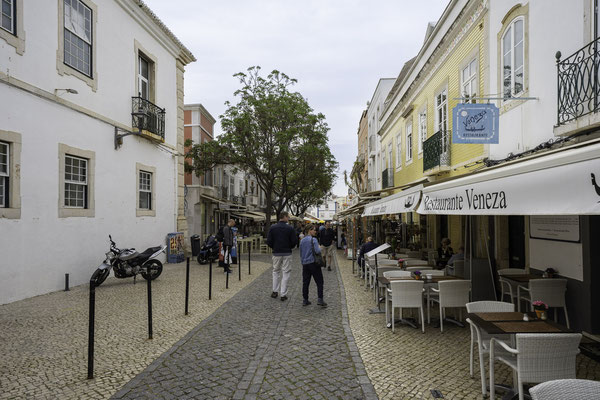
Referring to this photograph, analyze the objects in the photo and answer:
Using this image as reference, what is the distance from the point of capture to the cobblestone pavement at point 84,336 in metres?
4.26

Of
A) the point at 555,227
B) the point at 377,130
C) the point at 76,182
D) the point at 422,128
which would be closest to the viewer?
the point at 555,227

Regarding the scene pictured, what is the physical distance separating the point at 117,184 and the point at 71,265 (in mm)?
3089

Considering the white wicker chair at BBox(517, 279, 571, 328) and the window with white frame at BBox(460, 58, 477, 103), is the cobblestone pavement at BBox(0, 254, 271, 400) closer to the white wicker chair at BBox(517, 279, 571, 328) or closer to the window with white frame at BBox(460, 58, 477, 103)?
the white wicker chair at BBox(517, 279, 571, 328)

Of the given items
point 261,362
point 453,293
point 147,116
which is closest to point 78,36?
point 147,116

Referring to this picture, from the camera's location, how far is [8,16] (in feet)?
27.5

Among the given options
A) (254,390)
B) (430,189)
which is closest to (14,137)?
(254,390)

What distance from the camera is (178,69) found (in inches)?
677

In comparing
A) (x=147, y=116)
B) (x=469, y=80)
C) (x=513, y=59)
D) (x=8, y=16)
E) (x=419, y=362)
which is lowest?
(x=419, y=362)

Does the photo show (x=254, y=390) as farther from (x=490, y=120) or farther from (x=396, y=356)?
(x=490, y=120)

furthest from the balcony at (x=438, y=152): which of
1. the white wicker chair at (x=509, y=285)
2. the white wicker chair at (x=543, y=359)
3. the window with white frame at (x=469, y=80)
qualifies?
the white wicker chair at (x=543, y=359)

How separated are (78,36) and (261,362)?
9.99 metres

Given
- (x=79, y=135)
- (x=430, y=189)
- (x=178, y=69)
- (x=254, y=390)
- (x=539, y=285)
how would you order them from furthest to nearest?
(x=178, y=69) → (x=79, y=135) → (x=539, y=285) → (x=430, y=189) → (x=254, y=390)

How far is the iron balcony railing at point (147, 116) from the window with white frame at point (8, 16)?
4891 millimetres

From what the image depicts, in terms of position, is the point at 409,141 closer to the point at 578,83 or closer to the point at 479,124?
the point at 479,124
